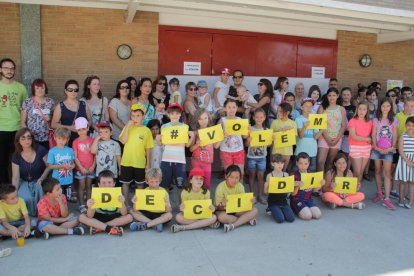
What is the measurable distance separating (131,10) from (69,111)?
1.93 m

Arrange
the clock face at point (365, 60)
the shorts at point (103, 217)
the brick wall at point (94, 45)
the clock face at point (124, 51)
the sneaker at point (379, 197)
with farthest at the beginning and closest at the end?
the clock face at point (365, 60), the clock face at point (124, 51), the brick wall at point (94, 45), the sneaker at point (379, 197), the shorts at point (103, 217)

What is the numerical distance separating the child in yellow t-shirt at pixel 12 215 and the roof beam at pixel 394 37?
25.6 ft

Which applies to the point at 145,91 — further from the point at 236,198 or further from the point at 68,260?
the point at 68,260

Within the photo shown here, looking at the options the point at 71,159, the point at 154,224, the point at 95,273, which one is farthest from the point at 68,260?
the point at 71,159

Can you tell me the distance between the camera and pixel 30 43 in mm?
6172

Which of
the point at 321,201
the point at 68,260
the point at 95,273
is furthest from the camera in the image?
the point at 321,201

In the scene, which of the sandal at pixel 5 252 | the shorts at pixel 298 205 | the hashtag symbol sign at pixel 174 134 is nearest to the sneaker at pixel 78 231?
the sandal at pixel 5 252

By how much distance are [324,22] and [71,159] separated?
5.60 metres

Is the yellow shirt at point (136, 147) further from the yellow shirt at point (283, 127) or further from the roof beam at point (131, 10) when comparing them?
the roof beam at point (131, 10)

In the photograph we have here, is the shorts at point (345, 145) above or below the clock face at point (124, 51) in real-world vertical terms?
below

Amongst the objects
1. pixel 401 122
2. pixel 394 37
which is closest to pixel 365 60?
pixel 394 37

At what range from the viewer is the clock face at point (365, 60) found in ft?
28.3

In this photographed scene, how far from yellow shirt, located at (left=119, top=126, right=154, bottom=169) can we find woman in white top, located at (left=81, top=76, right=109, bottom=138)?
88 cm

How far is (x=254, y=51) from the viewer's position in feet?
25.1
